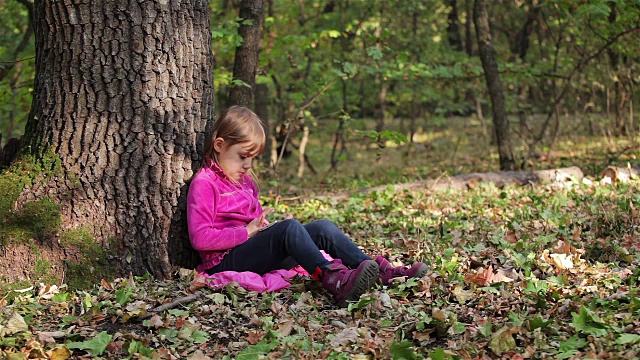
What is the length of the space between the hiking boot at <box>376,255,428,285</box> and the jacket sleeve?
0.85 m

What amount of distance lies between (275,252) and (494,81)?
6053mm

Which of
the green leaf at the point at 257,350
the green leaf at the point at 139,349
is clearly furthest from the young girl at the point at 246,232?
the green leaf at the point at 139,349

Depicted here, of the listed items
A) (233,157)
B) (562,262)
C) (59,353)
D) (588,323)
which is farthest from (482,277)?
(59,353)

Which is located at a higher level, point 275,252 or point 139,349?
point 275,252

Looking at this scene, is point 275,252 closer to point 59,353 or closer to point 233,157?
point 233,157

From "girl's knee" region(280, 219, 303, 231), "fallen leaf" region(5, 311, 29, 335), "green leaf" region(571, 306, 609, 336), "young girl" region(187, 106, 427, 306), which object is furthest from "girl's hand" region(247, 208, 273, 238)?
"green leaf" region(571, 306, 609, 336)

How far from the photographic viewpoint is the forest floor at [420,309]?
2979 millimetres

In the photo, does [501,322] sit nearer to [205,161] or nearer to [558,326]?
[558,326]

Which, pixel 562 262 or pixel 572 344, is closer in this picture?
pixel 572 344

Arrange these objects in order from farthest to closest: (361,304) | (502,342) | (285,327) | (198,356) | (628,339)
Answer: (361,304) < (285,327) < (198,356) < (502,342) < (628,339)

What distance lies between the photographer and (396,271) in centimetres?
392

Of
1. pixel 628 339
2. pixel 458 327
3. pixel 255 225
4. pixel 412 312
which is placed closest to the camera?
pixel 628 339

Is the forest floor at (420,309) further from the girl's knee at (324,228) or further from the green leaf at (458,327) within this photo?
the girl's knee at (324,228)

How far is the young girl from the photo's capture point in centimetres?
384
